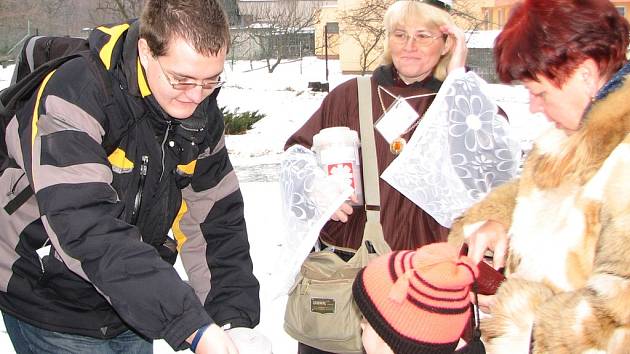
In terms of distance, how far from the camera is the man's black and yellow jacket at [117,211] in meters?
1.78

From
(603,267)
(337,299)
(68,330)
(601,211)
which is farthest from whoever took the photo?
(337,299)

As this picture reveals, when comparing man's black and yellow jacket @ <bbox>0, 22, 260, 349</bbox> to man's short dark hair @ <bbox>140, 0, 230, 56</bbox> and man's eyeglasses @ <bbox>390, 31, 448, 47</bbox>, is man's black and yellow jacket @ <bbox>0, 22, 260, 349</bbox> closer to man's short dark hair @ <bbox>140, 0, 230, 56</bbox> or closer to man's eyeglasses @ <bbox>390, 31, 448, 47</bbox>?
man's short dark hair @ <bbox>140, 0, 230, 56</bbox>

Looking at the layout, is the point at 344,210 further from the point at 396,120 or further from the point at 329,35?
the point at 329,35

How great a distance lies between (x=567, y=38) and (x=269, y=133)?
40.7 ft

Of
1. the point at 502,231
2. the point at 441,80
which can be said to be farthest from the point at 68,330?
the point at 441,80

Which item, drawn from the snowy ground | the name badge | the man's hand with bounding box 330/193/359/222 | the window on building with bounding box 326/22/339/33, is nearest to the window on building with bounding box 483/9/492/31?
the snowy ground

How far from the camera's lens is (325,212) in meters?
2.62

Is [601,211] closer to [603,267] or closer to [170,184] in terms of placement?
[603,267]

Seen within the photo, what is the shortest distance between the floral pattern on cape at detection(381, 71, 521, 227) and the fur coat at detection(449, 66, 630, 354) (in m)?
0.58

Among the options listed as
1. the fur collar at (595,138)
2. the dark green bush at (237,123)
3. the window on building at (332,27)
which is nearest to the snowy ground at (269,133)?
the dark green bush at (237,123)

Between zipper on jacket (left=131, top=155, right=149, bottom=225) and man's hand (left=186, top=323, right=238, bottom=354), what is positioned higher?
zipper on jacket (left=131, top=155, right=149, bottom=225)

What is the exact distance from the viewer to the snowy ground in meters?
4.68

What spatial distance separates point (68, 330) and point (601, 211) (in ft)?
5.26

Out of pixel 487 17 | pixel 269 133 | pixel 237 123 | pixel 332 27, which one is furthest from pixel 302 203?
pixel 332 27
